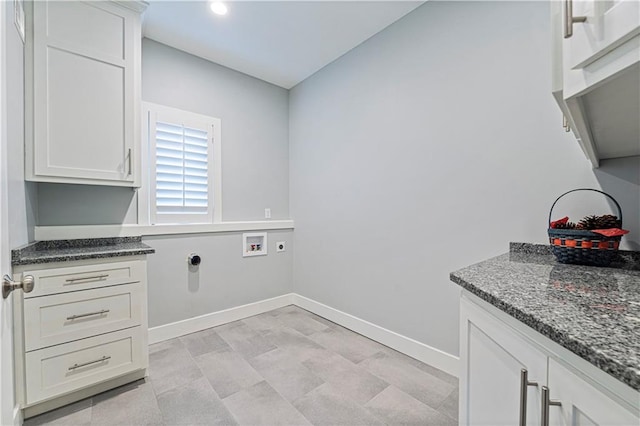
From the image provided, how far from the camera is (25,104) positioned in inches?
65.7

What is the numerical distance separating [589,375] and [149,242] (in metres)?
2.77

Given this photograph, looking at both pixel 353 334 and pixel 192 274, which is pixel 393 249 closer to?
pixel 353 334

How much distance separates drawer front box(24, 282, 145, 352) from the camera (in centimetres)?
153

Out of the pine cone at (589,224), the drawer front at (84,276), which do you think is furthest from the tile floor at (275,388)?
the pine cone at (589,224)

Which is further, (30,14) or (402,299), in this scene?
(402,299)

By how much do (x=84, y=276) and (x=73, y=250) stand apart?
0.28 meters

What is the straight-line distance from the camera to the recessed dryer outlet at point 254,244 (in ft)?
10.1

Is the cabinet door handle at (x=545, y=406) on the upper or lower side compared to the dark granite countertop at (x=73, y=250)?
lower

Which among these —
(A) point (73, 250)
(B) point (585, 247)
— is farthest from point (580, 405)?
(A) point (73, 250)

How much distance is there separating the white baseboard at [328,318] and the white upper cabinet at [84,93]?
1.37 metres

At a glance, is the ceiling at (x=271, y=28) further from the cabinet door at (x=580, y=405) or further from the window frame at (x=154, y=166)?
the cabinet door at (x=580, y=405)

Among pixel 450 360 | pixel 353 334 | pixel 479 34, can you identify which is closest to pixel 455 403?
pixel 450 360

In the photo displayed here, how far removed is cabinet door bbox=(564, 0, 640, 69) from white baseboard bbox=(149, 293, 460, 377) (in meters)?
1.81

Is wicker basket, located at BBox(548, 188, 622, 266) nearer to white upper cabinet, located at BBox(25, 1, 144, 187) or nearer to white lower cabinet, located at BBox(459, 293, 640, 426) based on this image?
white lower cabinet, located at BBox(459, 293, 640, 426)
